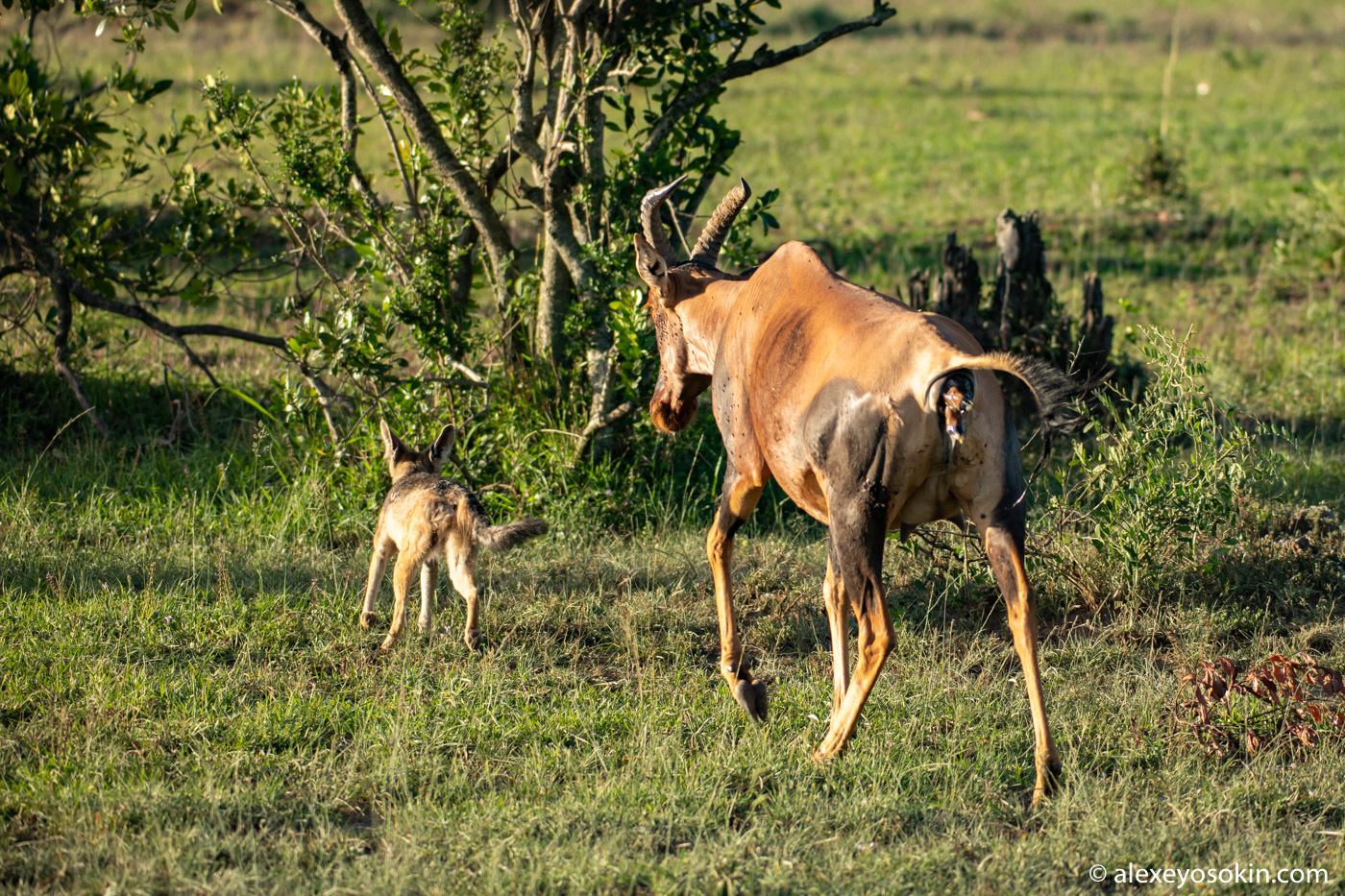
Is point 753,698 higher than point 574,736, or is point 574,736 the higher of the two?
point 753,698

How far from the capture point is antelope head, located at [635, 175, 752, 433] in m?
5.28

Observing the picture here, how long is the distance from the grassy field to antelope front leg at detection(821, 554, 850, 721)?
0.19 meters

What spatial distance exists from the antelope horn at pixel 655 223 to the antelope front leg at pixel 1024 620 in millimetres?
1950

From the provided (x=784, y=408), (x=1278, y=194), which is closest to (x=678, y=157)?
(x=784, y=408)

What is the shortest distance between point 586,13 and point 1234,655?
4645mm

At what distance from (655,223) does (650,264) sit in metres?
0.19

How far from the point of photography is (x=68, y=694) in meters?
4.73

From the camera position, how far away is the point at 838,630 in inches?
178

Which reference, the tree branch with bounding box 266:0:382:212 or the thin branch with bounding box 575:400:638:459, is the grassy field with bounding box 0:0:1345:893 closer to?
the thin branch with bounding box 575:400:638:459

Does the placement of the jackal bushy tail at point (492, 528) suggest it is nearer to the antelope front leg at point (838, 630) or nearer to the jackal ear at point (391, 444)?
the jackal ear at point (391, 444)

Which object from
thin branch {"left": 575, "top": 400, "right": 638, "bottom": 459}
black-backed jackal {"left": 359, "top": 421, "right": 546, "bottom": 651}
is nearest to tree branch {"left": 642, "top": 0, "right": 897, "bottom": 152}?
thin branch {"left": 575, "top": 400, "right": 638, "bottom": 459}

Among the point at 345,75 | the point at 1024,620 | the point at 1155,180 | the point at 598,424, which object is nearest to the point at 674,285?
the point at 598,424

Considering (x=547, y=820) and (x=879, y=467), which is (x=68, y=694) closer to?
(x=547, y=820)

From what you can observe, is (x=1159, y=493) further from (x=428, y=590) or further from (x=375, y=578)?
(x=375, y=578)
